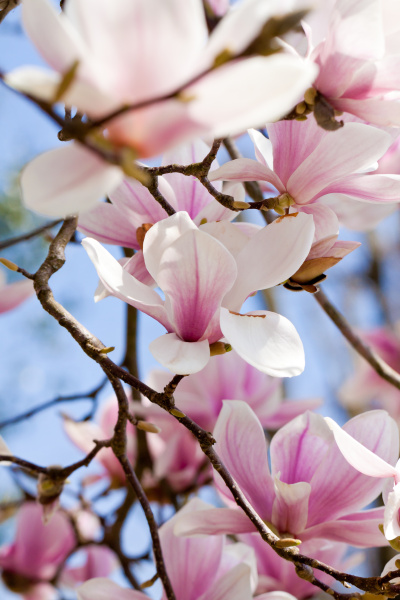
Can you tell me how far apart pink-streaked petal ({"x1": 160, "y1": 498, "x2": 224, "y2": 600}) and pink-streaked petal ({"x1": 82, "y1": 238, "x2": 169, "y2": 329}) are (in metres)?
0.23

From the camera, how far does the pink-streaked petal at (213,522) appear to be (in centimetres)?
53

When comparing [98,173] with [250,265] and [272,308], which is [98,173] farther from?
[272,308]

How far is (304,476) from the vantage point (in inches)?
21.7

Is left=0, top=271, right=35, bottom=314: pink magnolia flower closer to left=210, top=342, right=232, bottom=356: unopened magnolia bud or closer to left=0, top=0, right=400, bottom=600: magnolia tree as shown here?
left=0, top=0, right=400, bottom=600: magnolia tree

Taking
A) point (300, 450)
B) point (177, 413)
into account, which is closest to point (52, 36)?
point (177, 413)

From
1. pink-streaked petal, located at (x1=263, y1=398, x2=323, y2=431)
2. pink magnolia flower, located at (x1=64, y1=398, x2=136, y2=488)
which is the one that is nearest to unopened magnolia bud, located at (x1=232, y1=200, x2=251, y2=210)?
pink-streaked petal, located at (x1=263, y1=398, x2=323, y2=431)

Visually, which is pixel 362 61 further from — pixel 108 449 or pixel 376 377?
pixel 376 377

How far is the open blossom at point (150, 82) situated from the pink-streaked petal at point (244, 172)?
0.59ft

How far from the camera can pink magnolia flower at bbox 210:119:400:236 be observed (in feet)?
1.48

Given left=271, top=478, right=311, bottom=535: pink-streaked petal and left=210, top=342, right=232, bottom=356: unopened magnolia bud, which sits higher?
left=210, top=342, right=232, bottom=356: unopened magnolia bud

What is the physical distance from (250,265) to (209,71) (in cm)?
19

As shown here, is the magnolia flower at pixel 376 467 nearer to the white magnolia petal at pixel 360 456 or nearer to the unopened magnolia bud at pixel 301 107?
the white magnolia petal at pixel 360 456

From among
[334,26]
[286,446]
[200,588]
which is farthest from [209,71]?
[200,588]

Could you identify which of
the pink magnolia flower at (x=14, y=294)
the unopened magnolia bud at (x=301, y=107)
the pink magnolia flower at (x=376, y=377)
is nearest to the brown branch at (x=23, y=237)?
the pink magnolia flower at (x=14, y=294)
